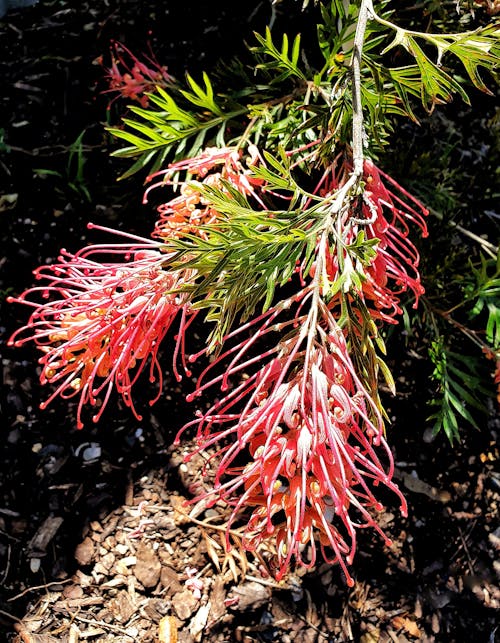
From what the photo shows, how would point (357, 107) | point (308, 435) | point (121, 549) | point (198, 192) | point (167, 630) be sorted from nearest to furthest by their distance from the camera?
point (308, 435) → point (357, 107) → point (198, 192) → point (167, 630) → point (121, 549)

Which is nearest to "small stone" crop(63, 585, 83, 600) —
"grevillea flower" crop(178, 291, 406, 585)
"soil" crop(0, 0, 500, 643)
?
"soil" crop(0, 0, 500, 643)

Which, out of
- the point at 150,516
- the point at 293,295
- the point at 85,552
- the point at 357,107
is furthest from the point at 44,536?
the point at 357,107

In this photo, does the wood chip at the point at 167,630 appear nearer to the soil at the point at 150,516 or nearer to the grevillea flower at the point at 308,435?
Result: the soil at the point at 150,516

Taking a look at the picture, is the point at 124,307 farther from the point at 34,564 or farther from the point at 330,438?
the point at 34,564

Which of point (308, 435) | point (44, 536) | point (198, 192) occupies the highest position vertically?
point (198, 192)

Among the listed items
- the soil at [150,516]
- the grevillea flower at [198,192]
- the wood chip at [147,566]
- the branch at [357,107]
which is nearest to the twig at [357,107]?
the branch at [357,107]

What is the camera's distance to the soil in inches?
50.0

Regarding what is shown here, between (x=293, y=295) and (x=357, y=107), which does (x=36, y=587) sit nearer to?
(x=293, y=295)

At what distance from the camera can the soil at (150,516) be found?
4.17 feet

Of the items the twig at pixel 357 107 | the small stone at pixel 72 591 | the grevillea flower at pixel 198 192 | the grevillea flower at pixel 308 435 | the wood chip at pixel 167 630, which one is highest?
the twig at pixel 357 107

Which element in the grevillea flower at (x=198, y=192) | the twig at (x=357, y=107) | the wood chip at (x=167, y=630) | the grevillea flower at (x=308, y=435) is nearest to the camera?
the grevillea flower at (x=308, y=435)

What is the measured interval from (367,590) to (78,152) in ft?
4.04

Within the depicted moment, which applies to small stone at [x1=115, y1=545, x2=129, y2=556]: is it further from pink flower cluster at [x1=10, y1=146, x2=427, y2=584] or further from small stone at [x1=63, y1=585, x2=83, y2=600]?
pink flower cluster at [x1=10, y1=146, x2=427, y2=584]

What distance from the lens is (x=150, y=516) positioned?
1.37m
